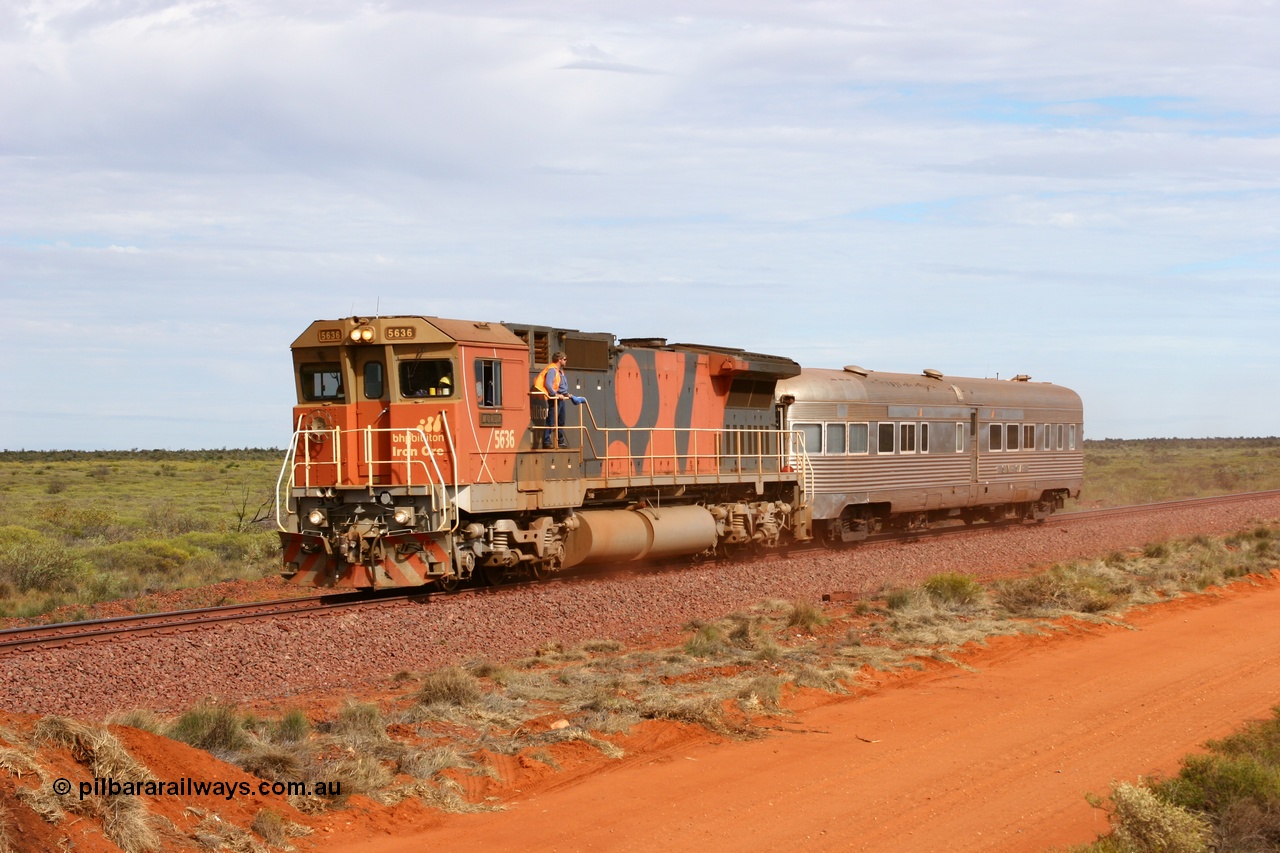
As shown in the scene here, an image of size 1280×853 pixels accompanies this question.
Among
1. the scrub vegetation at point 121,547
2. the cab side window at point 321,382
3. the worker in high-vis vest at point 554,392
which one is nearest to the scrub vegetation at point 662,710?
the worker in high-vis vest at point 554,392

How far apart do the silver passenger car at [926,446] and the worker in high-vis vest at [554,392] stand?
24.7ft

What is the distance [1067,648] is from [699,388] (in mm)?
9713

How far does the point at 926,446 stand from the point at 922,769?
19203 mm

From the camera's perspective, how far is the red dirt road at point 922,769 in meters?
8.01

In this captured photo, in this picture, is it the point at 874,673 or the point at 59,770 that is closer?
the point at 59,770

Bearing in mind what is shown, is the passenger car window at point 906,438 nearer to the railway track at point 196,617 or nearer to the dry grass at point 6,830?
the railway track at point 196,617

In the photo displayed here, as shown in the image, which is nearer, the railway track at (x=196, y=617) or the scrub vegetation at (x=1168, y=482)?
the railway track at (x=196, y=617)

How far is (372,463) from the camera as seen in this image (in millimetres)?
16828

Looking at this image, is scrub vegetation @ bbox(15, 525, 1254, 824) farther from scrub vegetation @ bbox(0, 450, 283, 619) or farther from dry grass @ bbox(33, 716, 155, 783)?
scrub vegetation @ bbox(0, 450, 283, 619)

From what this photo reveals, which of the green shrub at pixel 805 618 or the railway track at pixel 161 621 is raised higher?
the railway track at pixel 161 621

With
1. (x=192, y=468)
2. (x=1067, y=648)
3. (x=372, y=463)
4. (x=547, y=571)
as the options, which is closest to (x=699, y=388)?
(x=547, y=571)

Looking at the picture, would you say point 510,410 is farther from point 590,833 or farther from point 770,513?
point 590,833

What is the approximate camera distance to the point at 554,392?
1834cm

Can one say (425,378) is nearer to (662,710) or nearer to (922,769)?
(662,710)
